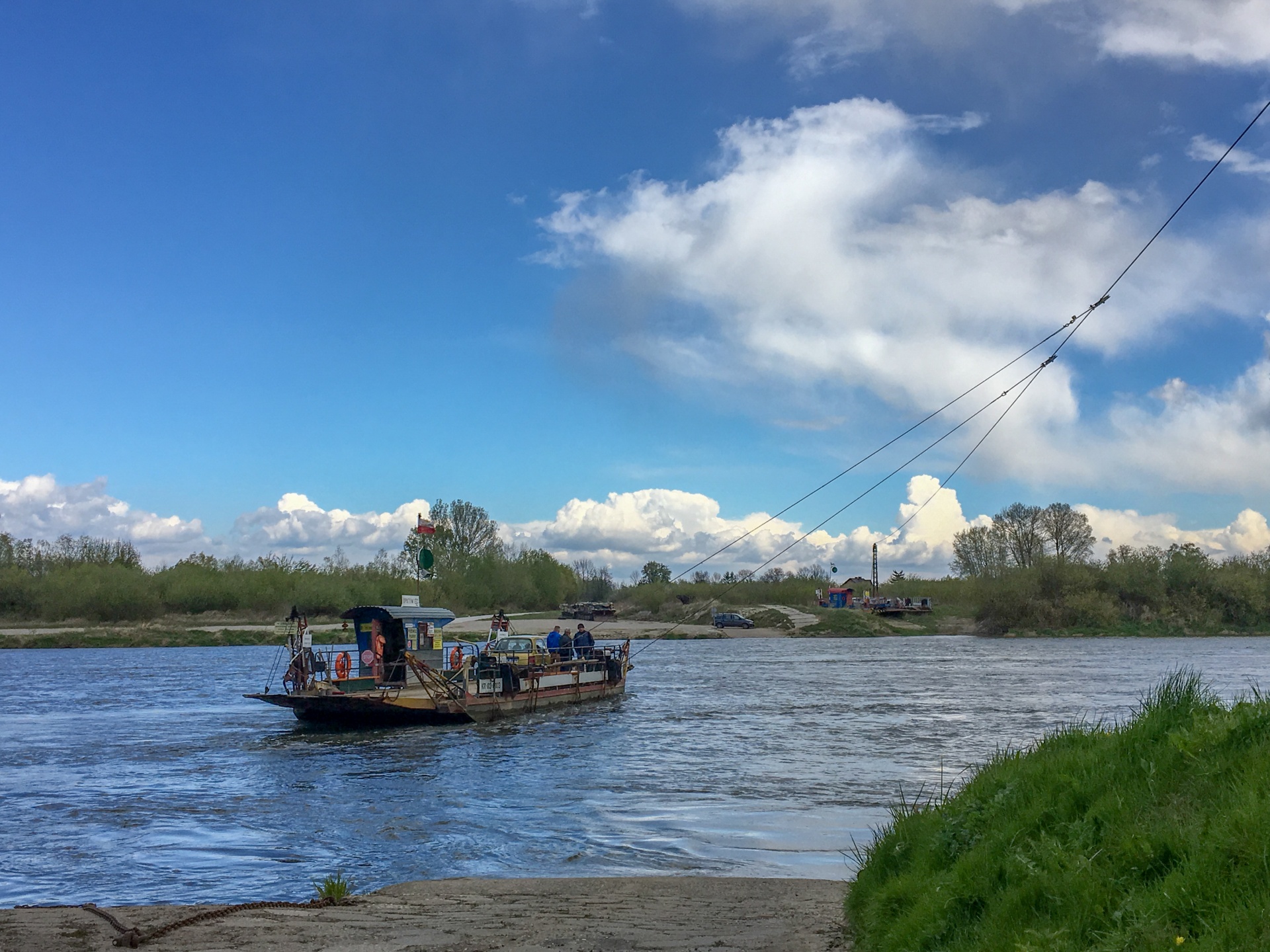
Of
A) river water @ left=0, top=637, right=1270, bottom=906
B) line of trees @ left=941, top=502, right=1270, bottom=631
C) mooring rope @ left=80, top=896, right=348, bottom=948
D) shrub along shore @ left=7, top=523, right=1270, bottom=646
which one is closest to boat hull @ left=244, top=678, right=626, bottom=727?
river water @ left=0, top=637, right=1270, bottom=906

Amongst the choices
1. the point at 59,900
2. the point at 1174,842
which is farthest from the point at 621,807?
the point at 1174,842

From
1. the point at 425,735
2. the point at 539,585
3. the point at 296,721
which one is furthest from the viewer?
the point at 539,585

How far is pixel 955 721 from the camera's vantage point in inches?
1189

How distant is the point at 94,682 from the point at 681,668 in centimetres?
3439

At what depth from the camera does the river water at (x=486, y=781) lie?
13617 millimetres

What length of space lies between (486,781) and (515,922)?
12.6 metres

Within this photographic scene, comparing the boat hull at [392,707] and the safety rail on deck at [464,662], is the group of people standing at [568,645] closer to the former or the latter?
the safety rail on deck at [464,662]

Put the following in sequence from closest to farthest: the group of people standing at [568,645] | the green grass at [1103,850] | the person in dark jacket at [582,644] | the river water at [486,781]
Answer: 1. the green grass at [1103,850]
2. the river water at [486,781]
3. the group of people standing at [568,645]
4. the person in dark jacket at [582,644]

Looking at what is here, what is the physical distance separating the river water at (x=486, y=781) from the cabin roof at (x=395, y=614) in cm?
380

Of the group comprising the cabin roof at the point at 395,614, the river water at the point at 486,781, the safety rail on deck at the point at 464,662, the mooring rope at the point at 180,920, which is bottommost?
the river water at the point at 486,781

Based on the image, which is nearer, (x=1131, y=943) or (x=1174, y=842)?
(x=1131, y=943)

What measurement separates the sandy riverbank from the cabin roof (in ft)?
73.8

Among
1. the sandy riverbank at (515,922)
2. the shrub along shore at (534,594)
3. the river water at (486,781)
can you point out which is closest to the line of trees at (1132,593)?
the shrub along shore at (534,594)

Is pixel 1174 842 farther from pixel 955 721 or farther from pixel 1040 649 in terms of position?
pixel 1040 649
